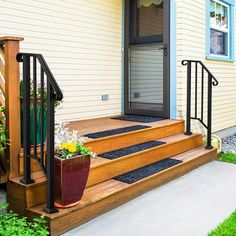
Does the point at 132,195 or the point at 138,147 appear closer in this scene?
the point at 132,195

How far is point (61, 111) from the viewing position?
176 inches

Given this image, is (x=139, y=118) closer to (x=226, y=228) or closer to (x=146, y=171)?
(x=146, y=171)

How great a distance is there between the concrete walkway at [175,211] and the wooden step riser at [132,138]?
649mm

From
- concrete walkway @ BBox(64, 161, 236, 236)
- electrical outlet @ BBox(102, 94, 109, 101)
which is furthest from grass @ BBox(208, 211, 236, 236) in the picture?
electrical outlet @ BBox(102, 94, 109, 101)

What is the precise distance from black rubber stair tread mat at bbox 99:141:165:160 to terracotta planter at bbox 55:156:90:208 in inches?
32.0

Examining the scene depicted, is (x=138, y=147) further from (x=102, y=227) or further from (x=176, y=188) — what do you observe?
(x=102, y=227)

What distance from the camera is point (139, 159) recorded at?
365cm

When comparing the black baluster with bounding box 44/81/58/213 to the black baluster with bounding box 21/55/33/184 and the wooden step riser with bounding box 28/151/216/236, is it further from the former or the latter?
the black baluster with bounding box 21/55/33/184

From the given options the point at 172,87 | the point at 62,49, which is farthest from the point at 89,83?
the point at 172,87

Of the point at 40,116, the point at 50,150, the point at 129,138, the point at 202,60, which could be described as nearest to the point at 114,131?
the point at 129,138

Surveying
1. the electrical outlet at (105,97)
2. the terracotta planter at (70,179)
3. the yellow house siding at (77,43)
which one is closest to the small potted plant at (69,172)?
the terracotta planter at (70,179)

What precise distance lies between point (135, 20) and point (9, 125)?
3.27 m

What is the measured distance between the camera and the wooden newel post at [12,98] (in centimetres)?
267

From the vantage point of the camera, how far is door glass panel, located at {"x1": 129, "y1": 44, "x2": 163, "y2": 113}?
5109 mm
